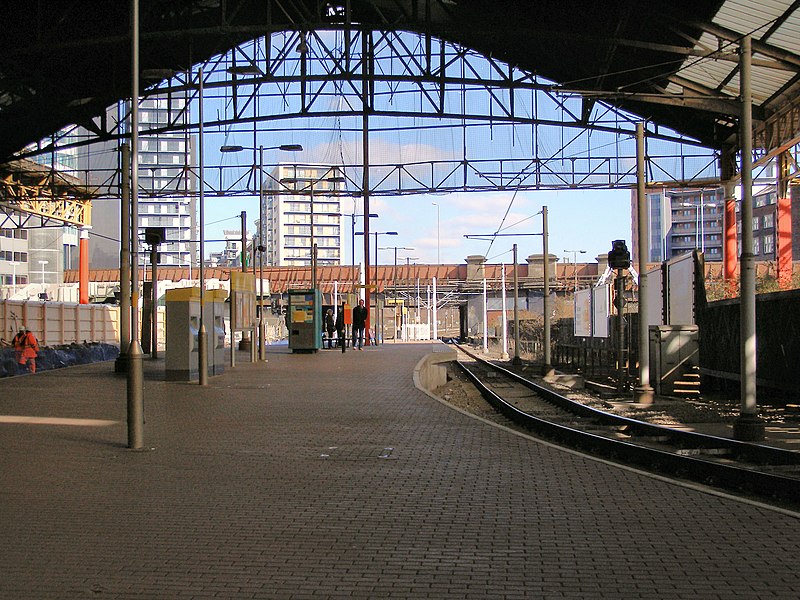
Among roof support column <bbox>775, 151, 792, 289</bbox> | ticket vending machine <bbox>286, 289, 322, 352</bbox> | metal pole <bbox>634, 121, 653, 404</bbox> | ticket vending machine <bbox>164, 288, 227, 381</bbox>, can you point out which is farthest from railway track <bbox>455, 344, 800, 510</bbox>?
roof support column <bbox>775, 151, 792, 289</bbox>

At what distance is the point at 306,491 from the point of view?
9188 millimetres

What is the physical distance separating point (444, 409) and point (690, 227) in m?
149

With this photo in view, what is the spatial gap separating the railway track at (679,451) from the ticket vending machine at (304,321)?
17.2m

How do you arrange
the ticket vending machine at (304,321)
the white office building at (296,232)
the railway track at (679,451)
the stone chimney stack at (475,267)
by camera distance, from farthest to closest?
1. the white office building at (296,232)
2. the stone chimney stack at (475,267)
3. the ticket vending machine at (304,321)
4. the railway track at (679,451)

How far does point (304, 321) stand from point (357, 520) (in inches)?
A: 1240

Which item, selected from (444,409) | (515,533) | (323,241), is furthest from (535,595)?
(323,241)

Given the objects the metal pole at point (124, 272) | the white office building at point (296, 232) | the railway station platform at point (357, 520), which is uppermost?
the white office building at point (296, 232)

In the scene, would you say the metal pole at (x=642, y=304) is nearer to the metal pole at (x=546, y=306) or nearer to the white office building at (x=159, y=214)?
the metal pole at (x=546, y=306)

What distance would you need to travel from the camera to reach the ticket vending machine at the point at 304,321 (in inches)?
1491

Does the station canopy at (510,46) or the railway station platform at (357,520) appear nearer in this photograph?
the railway station platform at (357,520)

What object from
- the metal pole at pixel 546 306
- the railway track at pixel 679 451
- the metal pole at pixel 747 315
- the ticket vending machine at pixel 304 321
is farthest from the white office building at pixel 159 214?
the metal pole at pixel 747 315

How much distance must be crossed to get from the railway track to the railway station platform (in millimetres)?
831

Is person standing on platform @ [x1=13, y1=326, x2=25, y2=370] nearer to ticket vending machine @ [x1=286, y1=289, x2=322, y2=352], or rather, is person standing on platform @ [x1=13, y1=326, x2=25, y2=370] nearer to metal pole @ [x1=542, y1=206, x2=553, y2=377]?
ticket vending machine @ [x1=286, y1=289, x2=322, y2=352]

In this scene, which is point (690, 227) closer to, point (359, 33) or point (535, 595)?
point (359, 33)
